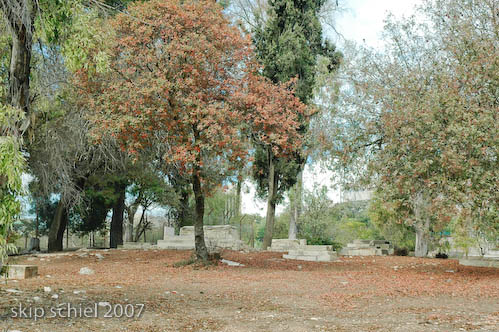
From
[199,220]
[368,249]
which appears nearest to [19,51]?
[199,220]

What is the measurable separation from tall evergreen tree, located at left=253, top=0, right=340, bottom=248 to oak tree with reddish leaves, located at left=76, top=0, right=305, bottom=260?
8346mm

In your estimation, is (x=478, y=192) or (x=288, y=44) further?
(x=288, y=44)

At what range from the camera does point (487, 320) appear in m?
5.80

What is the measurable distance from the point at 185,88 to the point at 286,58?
10069 mm

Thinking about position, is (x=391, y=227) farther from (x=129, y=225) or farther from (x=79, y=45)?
(x=79, y=45)

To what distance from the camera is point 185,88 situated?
11789 mm

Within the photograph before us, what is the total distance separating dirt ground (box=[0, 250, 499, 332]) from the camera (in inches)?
→ 210

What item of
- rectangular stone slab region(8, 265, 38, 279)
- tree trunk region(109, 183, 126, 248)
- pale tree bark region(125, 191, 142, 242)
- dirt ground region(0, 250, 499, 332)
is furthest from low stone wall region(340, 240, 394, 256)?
rectangular stone slab region(8, 265, 38, 279)

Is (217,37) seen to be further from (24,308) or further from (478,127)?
(24,308)

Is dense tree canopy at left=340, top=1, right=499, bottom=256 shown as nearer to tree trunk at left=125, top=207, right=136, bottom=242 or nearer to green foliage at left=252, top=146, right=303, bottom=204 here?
green foliage at left=252, top=146, right=303, bottom=204

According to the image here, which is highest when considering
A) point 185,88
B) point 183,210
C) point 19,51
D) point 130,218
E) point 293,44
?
point 293,44

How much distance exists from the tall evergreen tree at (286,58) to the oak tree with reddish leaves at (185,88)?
835cm

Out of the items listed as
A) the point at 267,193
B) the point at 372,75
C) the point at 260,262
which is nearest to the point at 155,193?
the point at 267,193

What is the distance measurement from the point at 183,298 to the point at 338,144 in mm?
9704
